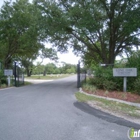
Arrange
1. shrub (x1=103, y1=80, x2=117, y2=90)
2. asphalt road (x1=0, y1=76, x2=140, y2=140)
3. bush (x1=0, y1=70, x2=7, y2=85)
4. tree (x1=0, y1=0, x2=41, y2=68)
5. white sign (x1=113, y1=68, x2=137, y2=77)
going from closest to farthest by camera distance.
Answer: asphalt road (x1=0, y1=76, x2=140, y2=140) < white sign (x1=113, y1=68, x2=137, y2=77) < shrub (x1=103, y1=80, x2=117, y2=90) < bush (x1=0, y1=70, x2=7, y2=85) < tree (x1=0, y1=0, x2=41, y2=68)

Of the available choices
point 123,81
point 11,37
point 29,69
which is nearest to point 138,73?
point 123,81

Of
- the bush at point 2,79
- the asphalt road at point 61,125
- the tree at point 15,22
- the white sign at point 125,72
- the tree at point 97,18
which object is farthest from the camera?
the tree at point 15,22

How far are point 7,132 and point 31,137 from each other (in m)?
0.73

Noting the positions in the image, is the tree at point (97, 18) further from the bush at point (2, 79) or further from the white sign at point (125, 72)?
the bush at point (2, 79)

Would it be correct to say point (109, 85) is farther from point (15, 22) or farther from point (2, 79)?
point (15, 22)

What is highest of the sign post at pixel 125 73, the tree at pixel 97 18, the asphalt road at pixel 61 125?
the tree at pixel 97 18

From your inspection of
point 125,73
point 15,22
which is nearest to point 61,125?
point 125,73

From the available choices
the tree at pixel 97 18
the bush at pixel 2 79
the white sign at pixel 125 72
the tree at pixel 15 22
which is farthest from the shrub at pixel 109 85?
the tree at pixel 15 22

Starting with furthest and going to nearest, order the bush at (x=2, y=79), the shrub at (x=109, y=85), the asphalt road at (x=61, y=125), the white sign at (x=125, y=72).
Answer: the bush at (x=2, y=79)
the shrub at (x=109, y=85)
the white sign at (x=125, y=72)
the asphalt road at (x=61, y=125)

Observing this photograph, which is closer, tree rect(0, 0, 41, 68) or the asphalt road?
the asphalt road

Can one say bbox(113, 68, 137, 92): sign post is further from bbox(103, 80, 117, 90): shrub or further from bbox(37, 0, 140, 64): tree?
bbox(37, 0, 140, 64): tree

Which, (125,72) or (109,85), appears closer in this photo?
(125,72)

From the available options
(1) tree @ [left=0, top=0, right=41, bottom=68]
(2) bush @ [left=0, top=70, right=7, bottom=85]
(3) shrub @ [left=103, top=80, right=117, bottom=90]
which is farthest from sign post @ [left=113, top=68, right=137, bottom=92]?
(1) tree @ [left=0, top=0, right=41, bottom=68]

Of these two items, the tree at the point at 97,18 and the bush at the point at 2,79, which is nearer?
the tree at the point at 97,18
